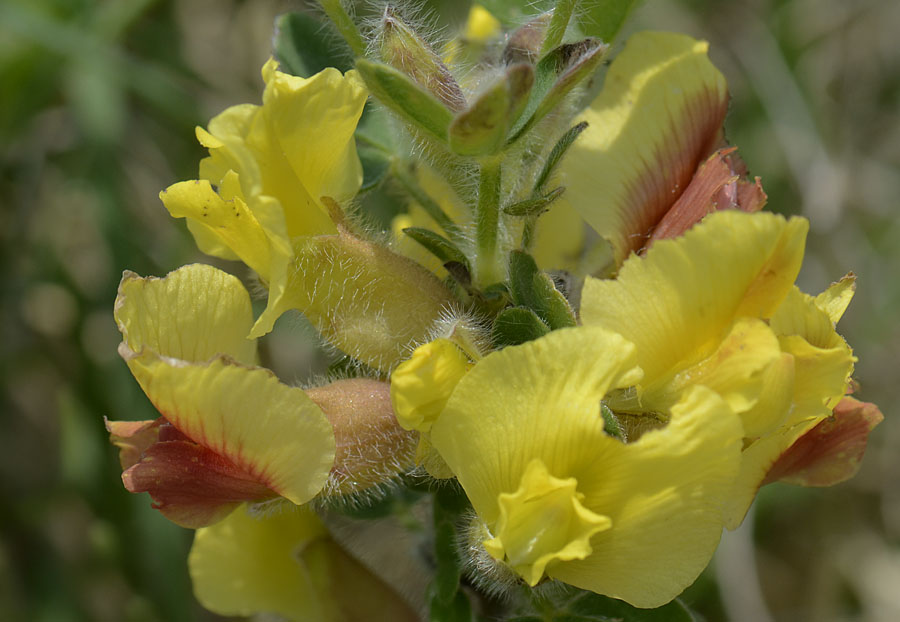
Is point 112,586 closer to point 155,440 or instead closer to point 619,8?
point 155,440

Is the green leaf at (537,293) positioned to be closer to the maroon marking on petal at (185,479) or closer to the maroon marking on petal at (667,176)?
the maroon marking on petal at (667,176)

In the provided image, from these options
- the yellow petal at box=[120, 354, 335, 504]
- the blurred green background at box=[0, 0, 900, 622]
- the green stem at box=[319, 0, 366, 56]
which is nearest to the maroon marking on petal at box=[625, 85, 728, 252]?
the green stem at box=[319, 0, 366, 56]

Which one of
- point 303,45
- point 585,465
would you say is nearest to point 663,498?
point 585,465

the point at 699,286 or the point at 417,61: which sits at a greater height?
the point at 417,61

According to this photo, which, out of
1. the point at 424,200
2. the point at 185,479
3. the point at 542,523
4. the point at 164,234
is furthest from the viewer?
the point at 164,234

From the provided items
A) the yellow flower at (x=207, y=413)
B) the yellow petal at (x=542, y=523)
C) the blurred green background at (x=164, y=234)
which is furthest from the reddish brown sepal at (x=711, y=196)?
the blurred green background at (x=164, y=234)

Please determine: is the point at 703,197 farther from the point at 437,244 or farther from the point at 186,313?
the point at 186,313

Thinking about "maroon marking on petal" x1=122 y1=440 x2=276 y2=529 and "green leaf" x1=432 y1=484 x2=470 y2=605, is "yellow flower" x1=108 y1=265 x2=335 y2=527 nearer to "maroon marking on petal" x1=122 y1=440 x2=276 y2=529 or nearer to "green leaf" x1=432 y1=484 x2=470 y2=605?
"maroon marking on petal" x1=122 y1=440 x2=276 y2=529
